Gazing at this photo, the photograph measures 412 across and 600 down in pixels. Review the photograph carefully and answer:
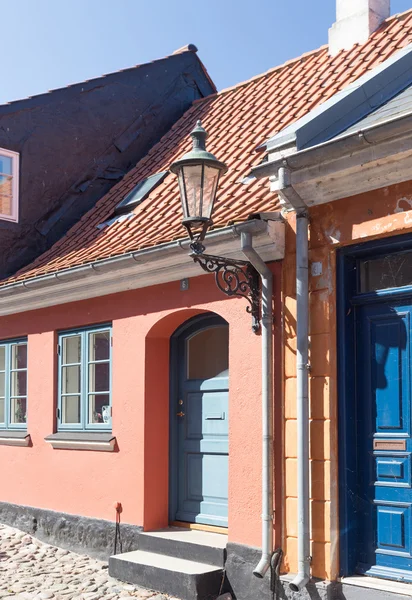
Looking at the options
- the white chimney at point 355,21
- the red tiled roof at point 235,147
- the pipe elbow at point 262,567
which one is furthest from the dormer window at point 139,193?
the pipe elbow at point 262,567

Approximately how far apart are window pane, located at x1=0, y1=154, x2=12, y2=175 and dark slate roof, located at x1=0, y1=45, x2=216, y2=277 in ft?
0.48

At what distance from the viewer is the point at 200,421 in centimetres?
808

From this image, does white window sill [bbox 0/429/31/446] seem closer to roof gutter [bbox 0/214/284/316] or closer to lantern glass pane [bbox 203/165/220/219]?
roof gutter [bbox 0/214/284/316]

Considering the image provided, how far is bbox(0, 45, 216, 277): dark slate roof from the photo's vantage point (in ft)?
36.2

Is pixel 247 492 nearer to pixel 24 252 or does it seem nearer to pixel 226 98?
pixel 24 252

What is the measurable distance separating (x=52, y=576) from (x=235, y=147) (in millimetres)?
4912

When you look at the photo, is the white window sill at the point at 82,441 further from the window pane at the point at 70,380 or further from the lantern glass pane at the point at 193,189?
the lantern glass pane at the point at 193,189

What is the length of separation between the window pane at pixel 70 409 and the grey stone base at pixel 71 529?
105 centimetres

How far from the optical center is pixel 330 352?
6.15 meters

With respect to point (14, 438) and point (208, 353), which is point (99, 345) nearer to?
point (208, 353)

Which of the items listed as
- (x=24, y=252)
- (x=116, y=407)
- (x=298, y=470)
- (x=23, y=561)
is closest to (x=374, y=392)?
(x=298, y=470)

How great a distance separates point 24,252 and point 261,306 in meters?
5.11

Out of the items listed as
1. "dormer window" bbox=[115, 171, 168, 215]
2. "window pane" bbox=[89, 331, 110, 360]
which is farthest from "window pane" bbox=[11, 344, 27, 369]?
"dormer window" bbox=[115, 171, 168, 215]

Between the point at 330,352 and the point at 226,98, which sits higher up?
the point at 226,98
